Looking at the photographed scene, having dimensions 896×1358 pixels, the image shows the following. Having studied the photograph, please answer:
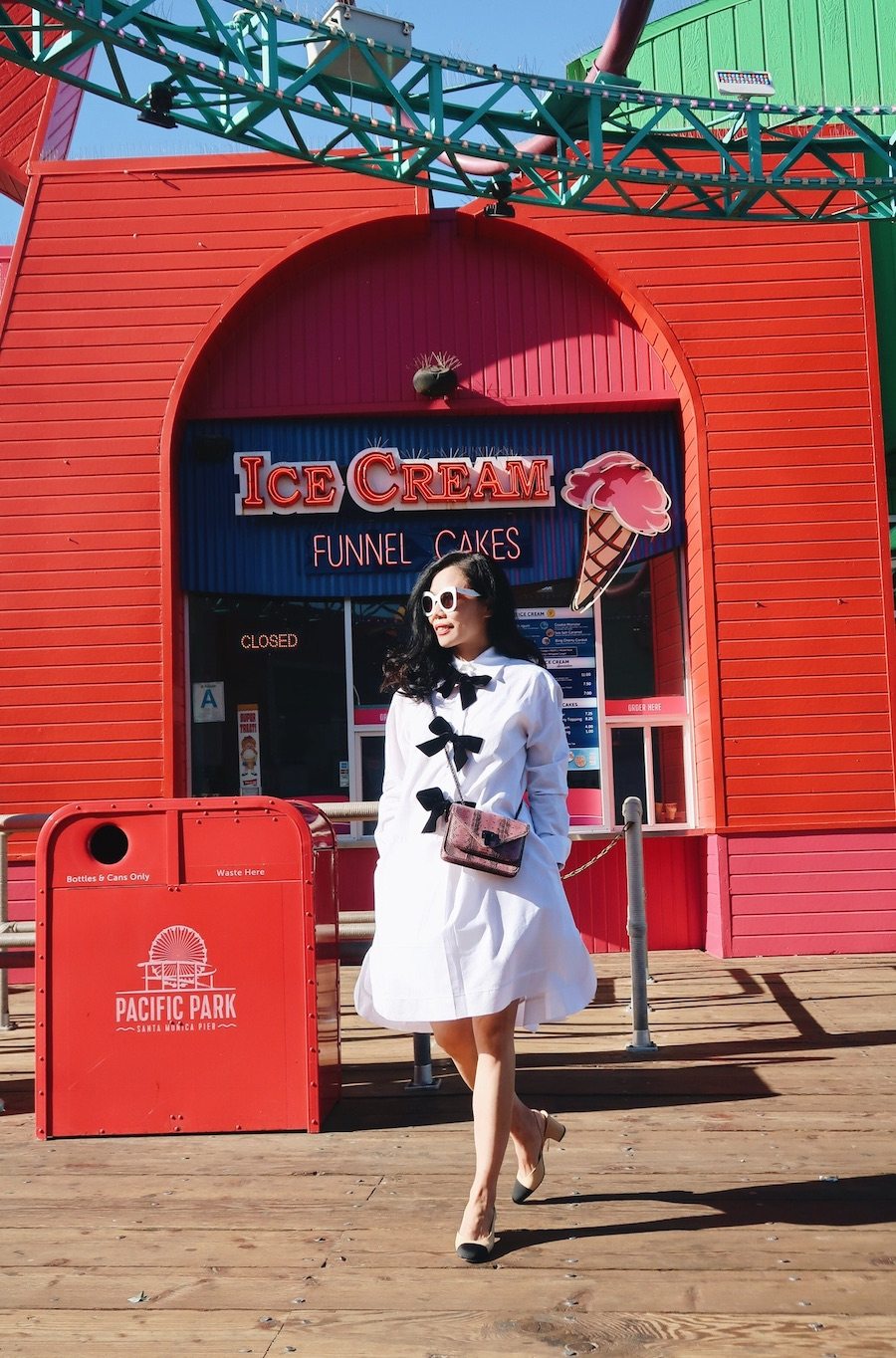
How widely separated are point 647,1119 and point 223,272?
833 cm

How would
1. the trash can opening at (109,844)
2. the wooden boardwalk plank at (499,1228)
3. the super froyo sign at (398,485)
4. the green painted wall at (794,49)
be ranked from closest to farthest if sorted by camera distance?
the wooden boardwalk plank at (499,1228), the trash can opening at (109,844), the super froyo sign at (398,485), the green painted wall at (794,49)

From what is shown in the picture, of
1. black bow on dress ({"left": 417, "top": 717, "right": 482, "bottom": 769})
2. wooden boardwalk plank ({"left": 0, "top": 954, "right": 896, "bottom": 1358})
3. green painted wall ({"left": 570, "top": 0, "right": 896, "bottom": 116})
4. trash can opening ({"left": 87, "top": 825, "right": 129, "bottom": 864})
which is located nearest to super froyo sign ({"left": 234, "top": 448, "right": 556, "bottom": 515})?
green painted wall ({"left": 570, "top": 0, "right": 896, "bottom": 116})

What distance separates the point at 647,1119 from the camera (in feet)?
15.3

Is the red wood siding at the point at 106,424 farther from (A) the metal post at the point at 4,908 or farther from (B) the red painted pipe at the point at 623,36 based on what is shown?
(A) the metal post at the point at 4,908

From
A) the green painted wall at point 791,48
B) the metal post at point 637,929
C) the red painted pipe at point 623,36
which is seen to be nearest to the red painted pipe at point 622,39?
the red painted pipe at point 623,36

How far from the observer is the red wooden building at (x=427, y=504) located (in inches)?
396

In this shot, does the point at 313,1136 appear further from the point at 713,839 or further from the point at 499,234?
the point at 499,234

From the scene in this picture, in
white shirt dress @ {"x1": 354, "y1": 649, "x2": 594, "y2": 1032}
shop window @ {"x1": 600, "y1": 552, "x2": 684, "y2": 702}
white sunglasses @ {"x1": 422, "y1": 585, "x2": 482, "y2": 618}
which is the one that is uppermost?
shop window @ {"x1": 600, "y1": 552, "x2": 684, "y2": 702}

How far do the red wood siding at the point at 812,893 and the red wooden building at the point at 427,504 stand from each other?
0.08ft

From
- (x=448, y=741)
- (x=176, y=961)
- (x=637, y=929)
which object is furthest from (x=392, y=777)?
(x=637, y=929)

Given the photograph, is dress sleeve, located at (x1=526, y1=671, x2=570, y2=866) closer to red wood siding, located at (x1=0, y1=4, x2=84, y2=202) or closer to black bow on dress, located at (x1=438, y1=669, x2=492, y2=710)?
black bow on dress, located at (x1=438, y1=669, x2=492, y2=710)

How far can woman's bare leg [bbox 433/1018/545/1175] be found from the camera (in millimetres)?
3402

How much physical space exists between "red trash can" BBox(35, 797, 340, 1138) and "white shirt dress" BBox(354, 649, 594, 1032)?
3.51 ft

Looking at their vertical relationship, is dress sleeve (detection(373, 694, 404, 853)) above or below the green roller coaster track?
below
